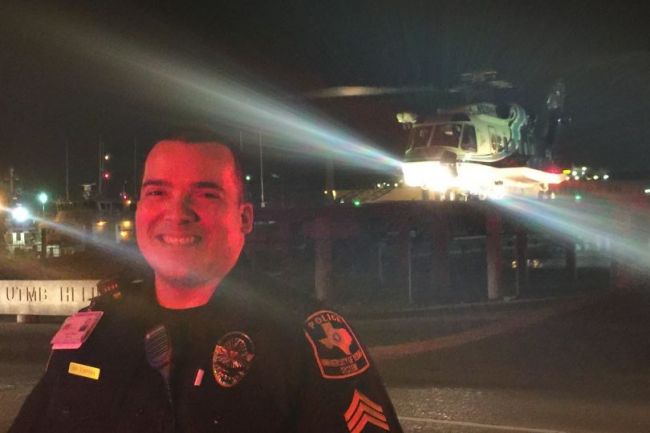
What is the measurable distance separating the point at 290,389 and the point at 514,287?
18.2 meters

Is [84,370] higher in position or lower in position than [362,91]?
lower

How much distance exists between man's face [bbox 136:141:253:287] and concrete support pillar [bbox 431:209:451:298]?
1612 cm

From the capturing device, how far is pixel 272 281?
6.21 feet

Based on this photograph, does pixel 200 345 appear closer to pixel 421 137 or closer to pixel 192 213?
pixel 192 213

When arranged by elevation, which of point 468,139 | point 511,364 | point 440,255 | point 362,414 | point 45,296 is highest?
point 468,139

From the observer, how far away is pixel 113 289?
1.95m

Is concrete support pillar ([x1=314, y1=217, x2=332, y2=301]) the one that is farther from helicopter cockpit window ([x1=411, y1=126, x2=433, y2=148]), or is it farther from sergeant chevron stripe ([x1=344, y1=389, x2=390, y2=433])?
sergeant chevron stripe ([x1=344, y1=389, x2=390, y2=433])

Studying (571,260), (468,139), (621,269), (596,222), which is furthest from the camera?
(468,139)

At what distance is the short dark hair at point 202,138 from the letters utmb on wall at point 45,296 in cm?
1434

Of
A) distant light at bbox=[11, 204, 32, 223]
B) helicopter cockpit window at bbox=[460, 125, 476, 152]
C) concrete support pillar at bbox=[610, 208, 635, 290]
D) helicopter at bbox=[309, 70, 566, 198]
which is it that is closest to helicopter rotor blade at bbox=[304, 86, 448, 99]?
helicopter at bbox=[309, 70, 566, 198]

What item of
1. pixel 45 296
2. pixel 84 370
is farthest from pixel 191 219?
pixel 45 296

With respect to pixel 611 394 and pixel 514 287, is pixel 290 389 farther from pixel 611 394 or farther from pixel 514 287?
pixel 514 287

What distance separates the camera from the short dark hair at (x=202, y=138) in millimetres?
1817

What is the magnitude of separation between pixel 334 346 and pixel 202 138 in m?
0.55
